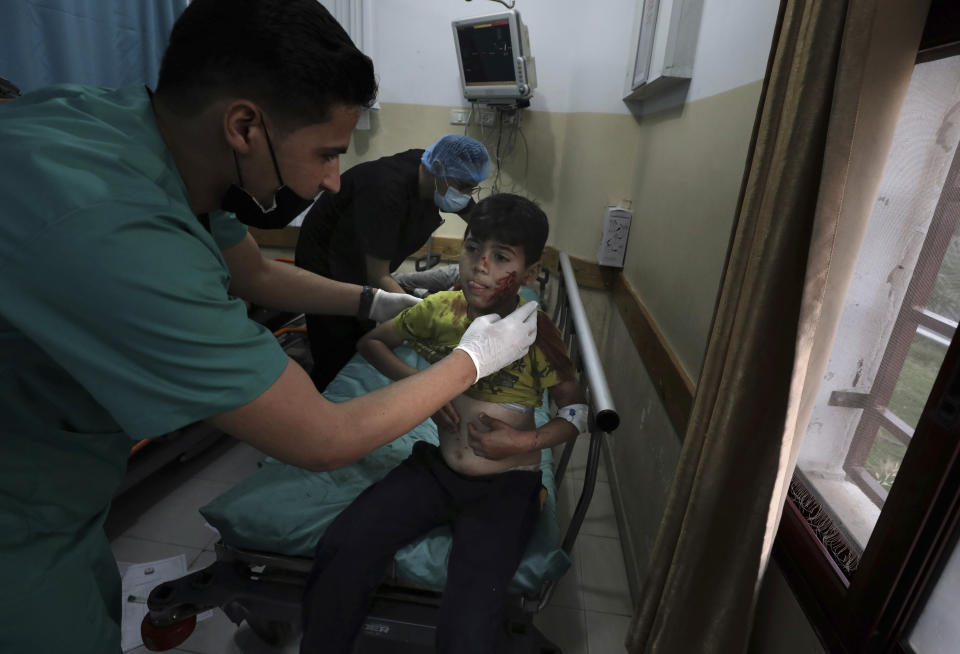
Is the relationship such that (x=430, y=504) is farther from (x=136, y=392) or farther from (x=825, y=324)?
(x=825, y=324)

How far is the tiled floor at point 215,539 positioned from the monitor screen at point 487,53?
7.69 feet

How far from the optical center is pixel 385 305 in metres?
1.71

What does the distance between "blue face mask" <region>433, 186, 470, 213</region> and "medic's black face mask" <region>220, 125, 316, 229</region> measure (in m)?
1.01

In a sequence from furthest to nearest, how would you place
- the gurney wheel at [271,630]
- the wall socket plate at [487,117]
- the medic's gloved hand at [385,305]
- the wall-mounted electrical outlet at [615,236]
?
the wall socket plate at [487,117] < the wall-mounted electrical outlet at [615,236] < the medic's gloved hand at [385,305] < the gurney wheel at [271,630]

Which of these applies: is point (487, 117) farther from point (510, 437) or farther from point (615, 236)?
point (510, 437)

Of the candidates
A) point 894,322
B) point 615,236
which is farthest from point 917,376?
point 615,236

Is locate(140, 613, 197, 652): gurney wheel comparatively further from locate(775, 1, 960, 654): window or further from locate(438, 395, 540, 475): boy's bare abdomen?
locate(775, 1, 960, 654): window

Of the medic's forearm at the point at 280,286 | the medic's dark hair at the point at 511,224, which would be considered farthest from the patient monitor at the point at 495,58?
the medic's forearm at the point at 280,286

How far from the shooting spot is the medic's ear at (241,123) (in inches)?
32.1

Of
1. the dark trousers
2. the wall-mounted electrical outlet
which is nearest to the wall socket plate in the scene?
the wall-mounted electrical outlet

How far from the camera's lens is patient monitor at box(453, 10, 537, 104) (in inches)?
111

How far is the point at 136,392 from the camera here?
2.26ft

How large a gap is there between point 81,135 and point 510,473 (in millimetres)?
1168

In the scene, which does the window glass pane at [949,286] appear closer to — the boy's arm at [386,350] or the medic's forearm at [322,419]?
the medic's forearm at [322,419]
